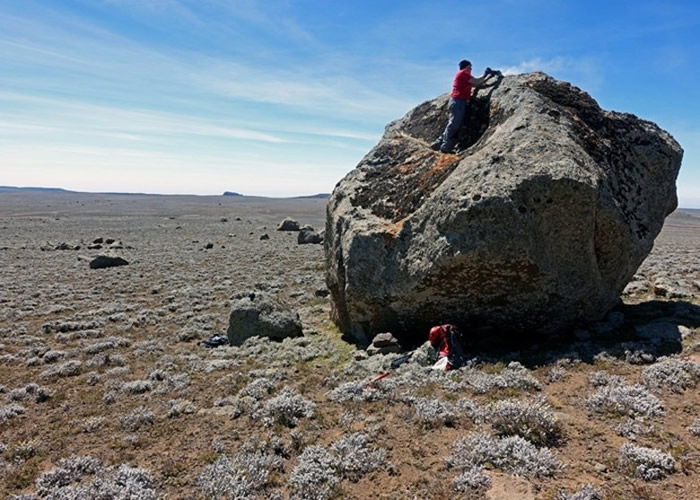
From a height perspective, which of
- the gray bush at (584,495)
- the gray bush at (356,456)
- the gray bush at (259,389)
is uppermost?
the gray bush at (584,495)

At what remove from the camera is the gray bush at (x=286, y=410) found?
9453mm

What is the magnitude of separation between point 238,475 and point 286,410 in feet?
7.55

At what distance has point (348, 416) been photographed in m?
9.37

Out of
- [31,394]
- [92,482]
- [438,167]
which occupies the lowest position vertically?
[31,394]

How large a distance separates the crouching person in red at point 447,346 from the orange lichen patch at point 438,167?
4687 mm

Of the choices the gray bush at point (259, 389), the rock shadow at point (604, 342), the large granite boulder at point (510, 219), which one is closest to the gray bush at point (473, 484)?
the rock shadow at point (604, 342)

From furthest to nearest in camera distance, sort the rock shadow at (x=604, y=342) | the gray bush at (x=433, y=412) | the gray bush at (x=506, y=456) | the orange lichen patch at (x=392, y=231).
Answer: the orange lichen patch at (x=392, y=231) → the rock shadow at (x=604, y=342) → the gray bush at (x=433, y=412) → the gray bush at (x=506, y=456)

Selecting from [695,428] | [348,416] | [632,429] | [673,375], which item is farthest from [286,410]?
[673,375]

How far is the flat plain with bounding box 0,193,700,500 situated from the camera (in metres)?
7.07

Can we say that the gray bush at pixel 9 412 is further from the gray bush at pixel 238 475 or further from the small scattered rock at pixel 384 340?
A: the small scattered rock at pixel 384 340

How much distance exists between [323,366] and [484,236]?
5.79 m

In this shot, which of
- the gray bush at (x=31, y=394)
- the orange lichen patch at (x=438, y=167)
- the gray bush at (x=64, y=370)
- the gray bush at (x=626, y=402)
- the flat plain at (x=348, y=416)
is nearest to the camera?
the flat plain at (x=348, y=416)

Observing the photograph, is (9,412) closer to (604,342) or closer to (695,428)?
(695,428)

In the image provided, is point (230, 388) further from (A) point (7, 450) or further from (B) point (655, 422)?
(B) point (655, 422)
